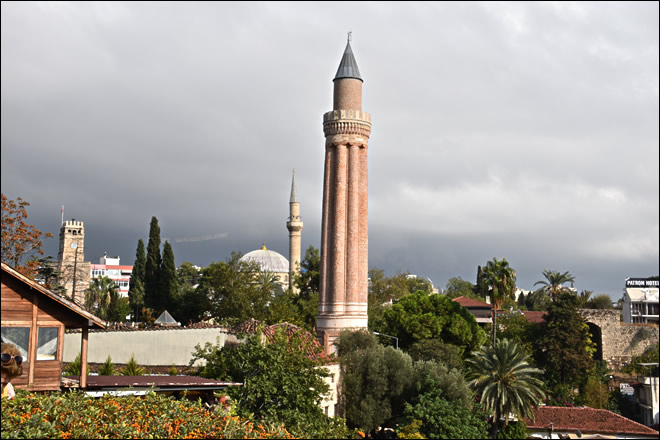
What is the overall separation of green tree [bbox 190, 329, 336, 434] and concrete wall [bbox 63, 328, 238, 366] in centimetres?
718

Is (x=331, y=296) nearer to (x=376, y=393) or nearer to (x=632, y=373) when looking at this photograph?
(x=376, y=393)

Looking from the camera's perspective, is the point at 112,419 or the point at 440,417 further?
the point at 440,417

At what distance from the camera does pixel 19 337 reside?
69.9ft

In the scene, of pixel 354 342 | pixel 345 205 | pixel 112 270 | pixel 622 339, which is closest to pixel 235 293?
pixel 345 205

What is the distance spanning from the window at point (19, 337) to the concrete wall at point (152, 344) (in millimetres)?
16843

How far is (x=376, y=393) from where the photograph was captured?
41.8m

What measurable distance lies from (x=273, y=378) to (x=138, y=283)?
5590 centimetres

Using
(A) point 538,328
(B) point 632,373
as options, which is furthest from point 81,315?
(B) point 632,373

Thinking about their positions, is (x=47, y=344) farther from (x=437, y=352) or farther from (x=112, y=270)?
(x=112, y=270)

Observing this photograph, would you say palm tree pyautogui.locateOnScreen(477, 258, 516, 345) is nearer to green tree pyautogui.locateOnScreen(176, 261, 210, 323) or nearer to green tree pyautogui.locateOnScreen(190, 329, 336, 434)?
green tree pyautogui.locateOnScreen(176, 261, 210, 323)

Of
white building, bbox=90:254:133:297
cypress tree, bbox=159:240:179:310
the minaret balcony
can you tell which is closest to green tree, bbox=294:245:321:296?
cypress tree, bbox=159:240:179:310

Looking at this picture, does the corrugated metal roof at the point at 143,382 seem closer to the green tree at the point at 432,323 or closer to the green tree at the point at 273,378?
the green tree at the point at 273,378

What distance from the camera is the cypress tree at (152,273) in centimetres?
7781

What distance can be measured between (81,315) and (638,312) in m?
105
